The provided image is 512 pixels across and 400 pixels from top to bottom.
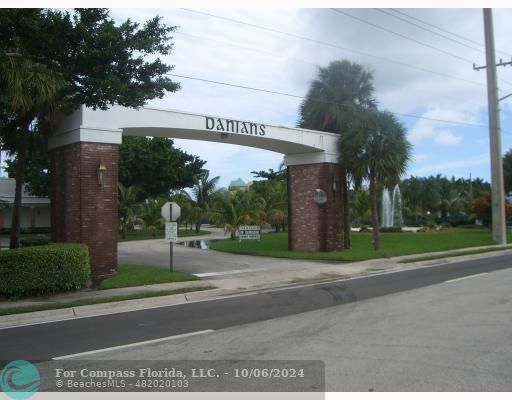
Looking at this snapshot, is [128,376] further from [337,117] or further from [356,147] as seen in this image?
[337,117]

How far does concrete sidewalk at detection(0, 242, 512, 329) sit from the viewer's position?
34.7ft

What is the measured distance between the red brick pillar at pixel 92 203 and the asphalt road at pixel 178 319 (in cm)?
469

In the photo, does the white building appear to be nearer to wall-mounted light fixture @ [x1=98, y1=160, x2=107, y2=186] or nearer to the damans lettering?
the damans lettering

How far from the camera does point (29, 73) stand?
1152 centimetres

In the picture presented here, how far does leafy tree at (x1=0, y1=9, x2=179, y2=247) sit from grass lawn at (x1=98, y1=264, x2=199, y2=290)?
4650 millimetres

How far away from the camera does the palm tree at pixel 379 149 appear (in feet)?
70.5

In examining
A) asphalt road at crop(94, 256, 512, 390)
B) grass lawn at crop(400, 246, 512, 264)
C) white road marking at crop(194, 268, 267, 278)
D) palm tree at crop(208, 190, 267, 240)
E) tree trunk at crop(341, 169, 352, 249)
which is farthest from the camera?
palm tree at crop(208, 190, 267, 240)

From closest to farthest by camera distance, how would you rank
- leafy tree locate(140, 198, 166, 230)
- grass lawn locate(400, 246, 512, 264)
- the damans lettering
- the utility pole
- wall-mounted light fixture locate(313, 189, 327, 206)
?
the damans lettering, grass lawn locate(400, 246, 512, 264), wall-mounted light fixture locate(313, 189, 327, 206), the utility pole, leafy tree locate(140, 198, 166, 230)

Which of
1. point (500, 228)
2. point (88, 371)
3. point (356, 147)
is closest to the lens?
point (88, 371)

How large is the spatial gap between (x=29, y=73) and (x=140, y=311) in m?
5.76

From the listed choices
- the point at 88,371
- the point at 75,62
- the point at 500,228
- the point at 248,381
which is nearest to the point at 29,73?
the point at 75,62

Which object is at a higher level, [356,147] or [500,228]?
[356,147]

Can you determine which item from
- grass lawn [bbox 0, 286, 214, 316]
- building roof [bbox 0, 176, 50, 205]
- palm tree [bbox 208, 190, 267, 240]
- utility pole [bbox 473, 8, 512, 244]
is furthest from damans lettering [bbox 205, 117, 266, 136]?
building roof [bbox 0, 176, 50, 205]

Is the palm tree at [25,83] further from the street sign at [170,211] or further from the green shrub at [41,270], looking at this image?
the street sign at [170,211]
